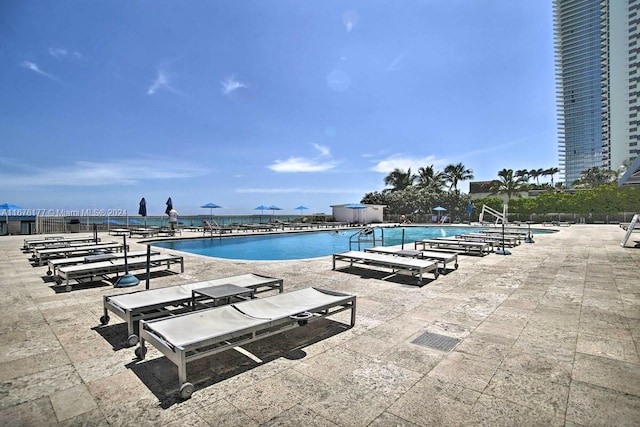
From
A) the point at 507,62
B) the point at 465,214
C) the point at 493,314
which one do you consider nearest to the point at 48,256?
the point at 493,314

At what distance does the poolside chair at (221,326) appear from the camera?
2537 mm

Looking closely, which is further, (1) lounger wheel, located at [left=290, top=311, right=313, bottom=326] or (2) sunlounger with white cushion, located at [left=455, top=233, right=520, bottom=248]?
(2) sunlounger with white cushion, located at [left=455, top=233, right=520, bottom=248]

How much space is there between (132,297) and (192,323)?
60.1 inches

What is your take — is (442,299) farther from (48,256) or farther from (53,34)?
(53,34)

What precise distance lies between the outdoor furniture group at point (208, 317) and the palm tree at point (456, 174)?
145 feet

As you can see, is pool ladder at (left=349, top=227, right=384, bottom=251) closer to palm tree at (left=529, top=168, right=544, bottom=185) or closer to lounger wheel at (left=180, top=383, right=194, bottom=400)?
lounger wheel at (left=180, top=383, right=194, bottom=400)

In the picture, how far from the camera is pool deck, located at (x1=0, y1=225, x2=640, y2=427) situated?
7.15ft

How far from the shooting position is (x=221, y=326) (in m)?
3.02

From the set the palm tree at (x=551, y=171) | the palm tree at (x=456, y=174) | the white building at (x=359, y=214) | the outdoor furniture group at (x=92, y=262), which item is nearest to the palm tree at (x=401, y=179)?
the palm tree at (x=456, y=174)

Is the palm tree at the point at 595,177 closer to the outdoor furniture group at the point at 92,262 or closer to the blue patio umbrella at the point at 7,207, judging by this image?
the outdoor furniture group at the point at 92,262

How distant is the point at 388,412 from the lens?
7.22 ft

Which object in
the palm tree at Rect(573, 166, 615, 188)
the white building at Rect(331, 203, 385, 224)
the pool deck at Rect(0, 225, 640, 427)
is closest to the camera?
the pool deck at Rect(0, 225, 640, 427)

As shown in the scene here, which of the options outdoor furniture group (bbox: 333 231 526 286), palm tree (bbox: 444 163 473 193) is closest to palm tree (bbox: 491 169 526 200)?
palm tree (bbox: 444 163 473 193)

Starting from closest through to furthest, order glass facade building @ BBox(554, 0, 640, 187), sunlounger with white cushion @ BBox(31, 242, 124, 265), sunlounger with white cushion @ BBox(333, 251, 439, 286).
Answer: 1. sunlounger with white cushion @ BBox(333, 251, 439, 286)
2. sunlounger with white cushion @ BBox(31, 242, 124, 265)
3. glass facade building @ BBox(554, 0, 640, 187)
